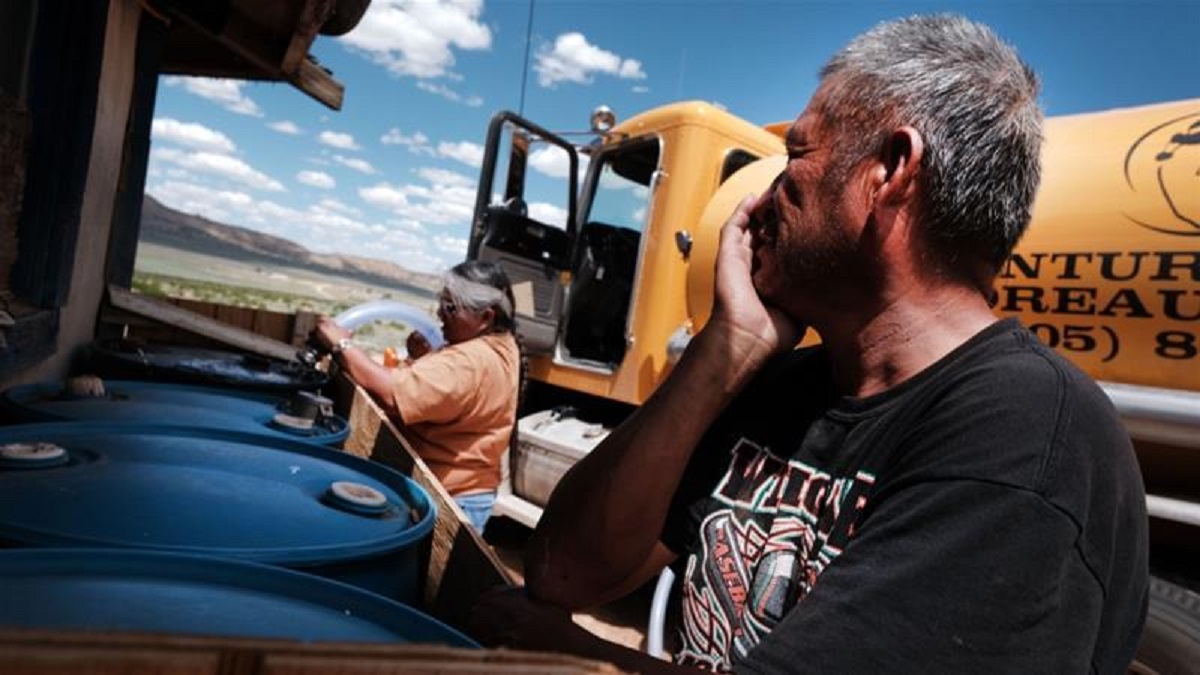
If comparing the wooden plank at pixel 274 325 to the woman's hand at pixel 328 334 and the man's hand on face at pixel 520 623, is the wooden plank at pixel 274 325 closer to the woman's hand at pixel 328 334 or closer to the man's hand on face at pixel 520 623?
the woman's hand at pixel 328 334

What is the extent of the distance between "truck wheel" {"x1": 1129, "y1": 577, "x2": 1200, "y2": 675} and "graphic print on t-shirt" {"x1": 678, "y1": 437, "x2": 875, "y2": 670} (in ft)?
7.25

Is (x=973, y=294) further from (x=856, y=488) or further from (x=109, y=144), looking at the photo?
(x=109, y=144)

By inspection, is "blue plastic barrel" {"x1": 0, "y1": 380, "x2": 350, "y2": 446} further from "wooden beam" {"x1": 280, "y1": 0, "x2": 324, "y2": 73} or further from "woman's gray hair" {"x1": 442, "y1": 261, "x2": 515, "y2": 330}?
"wooden beam" {"x1": 280, "y1": 0, "x2": 324, "y2": 73}

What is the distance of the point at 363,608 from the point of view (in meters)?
1.09

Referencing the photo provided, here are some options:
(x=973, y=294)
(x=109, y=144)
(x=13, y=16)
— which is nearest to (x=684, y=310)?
(x=109, y=144)

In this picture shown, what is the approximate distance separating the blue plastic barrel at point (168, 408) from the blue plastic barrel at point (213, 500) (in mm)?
144

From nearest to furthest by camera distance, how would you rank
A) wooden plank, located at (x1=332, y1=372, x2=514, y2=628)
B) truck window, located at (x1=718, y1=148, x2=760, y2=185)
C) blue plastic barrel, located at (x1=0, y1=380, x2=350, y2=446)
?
1. wooden plank, located at (x1=332, y1=372, x2=514, y2=628)
2. blue plastic barrel, located at (x1=0, y1=380, x2=350, y2=446)
3. truck window, located at (x1=718, y1=148, x2=760, y2=185)

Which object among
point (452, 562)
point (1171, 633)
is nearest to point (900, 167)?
point (452, 562)

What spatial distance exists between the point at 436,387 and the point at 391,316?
111 inches

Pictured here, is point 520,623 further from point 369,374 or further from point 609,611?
point 609,611

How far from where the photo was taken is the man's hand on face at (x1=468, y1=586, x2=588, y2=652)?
1.09 metres

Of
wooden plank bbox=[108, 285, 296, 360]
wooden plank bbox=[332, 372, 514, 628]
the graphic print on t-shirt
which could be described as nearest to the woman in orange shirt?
wooden plank bbox=[108, 285, 296, 360]

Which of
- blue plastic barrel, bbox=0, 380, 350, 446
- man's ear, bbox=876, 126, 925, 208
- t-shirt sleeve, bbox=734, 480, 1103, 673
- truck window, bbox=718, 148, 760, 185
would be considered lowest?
blue plastic barrel, bbox=0, 380, 350, 446

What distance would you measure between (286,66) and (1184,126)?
11.1 feet
